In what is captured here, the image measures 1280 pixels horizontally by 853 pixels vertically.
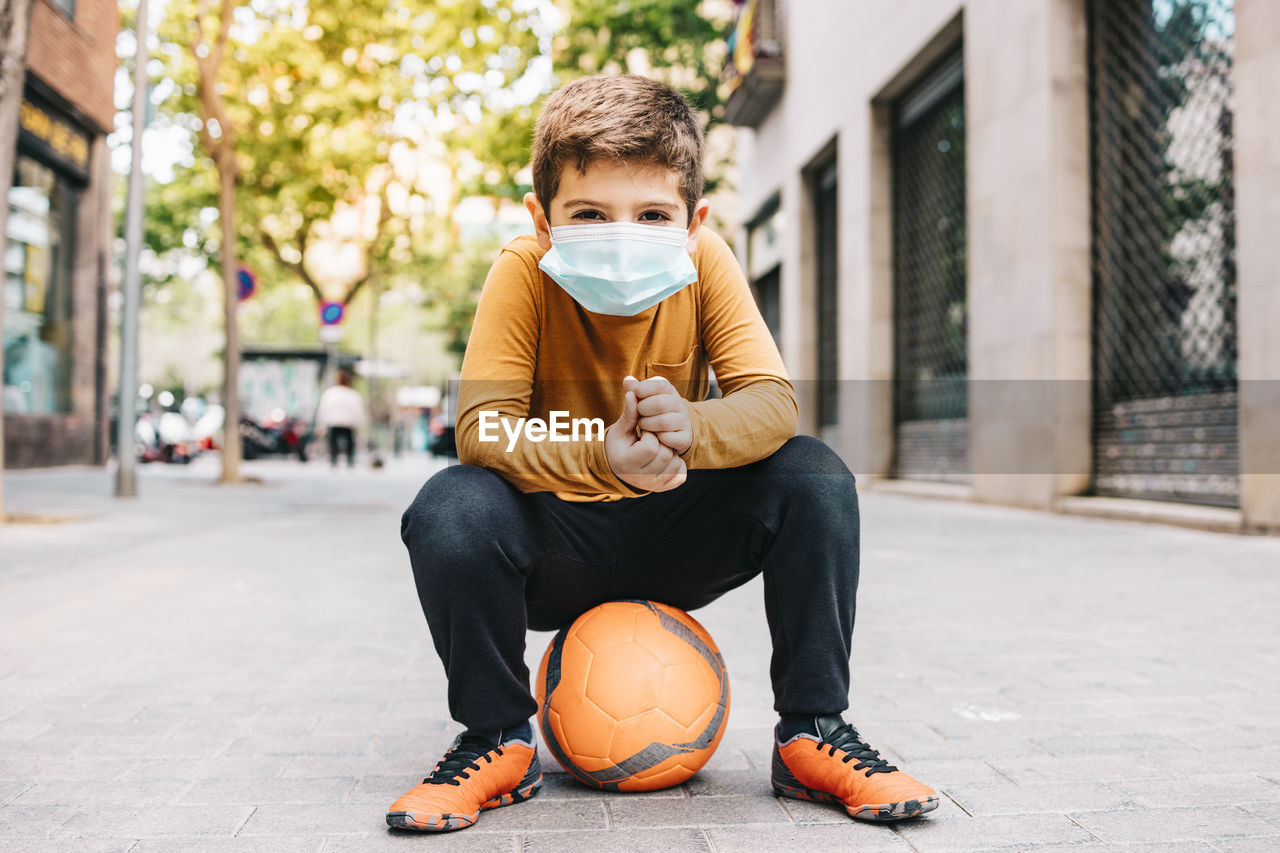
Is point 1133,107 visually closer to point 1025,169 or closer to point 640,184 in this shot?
point 1025,169

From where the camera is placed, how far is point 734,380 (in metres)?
2.62

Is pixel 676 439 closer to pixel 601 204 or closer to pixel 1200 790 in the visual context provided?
pixel 601 204

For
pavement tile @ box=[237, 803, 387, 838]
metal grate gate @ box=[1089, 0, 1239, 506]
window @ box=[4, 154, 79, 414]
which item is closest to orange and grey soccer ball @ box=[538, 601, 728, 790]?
pavement tile @ box=[237, 803, 387, 838]

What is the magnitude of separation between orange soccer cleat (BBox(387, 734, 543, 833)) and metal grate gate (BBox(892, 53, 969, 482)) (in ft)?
36.7

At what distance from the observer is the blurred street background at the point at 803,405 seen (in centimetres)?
276

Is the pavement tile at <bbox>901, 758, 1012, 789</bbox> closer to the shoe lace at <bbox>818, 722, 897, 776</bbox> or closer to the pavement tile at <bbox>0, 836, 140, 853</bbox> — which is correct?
the shoe lace at <bbox>818, 722, 897, 776</bbox>

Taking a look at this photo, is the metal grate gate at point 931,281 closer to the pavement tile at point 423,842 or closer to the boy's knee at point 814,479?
the boy's knee at point 814,479

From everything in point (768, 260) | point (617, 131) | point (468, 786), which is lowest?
point (468, 786)

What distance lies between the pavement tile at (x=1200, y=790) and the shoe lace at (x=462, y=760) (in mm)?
1337

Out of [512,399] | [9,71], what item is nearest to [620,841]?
[512,399]

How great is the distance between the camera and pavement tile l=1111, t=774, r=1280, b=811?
250cm

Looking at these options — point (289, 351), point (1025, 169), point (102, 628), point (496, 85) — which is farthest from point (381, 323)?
point (102, 628)

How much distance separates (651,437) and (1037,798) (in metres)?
1.28

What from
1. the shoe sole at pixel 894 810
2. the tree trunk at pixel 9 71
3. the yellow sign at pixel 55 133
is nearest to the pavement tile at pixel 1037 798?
the shoe sole at pixel 894 810
